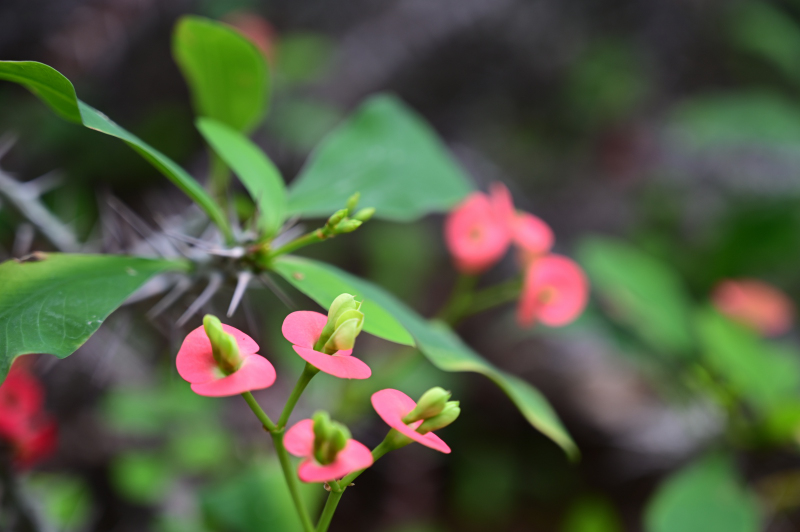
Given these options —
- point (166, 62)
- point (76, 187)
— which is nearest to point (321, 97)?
point (166, 62)

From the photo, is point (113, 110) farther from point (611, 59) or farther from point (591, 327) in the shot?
point (611, 59)

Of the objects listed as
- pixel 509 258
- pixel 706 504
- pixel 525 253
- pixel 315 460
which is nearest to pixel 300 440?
pixel 315 460

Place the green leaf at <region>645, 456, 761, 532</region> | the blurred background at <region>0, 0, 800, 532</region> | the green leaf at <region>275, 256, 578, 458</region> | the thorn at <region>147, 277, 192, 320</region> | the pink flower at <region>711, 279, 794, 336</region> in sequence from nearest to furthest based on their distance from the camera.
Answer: the green leaf at <region>275, 256, 578, 458</region>
the thorn at <region>147, 277, 192, 320</region>
the green leaf at <region>645, 456, 761, 532</region>
the blurred background at <region>0, 0, 800, 532</region>
the pink flower at <region>711, 279, 794, 336</region>

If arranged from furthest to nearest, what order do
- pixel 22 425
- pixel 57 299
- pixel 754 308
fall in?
pixel 754 308, pixel 22 425, pixel 57 299

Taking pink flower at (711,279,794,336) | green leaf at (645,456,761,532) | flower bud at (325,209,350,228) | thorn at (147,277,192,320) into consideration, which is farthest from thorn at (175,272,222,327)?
pink flower at (711,279,794,336)

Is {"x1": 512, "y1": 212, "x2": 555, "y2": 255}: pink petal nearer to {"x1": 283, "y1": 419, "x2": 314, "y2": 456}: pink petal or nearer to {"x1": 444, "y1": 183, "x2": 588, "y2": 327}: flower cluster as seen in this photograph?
{"x1": 444, "y1": 183, "x2": 588, "y2": 327}: flower cluster

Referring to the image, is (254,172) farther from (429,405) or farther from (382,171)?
(429,405)
